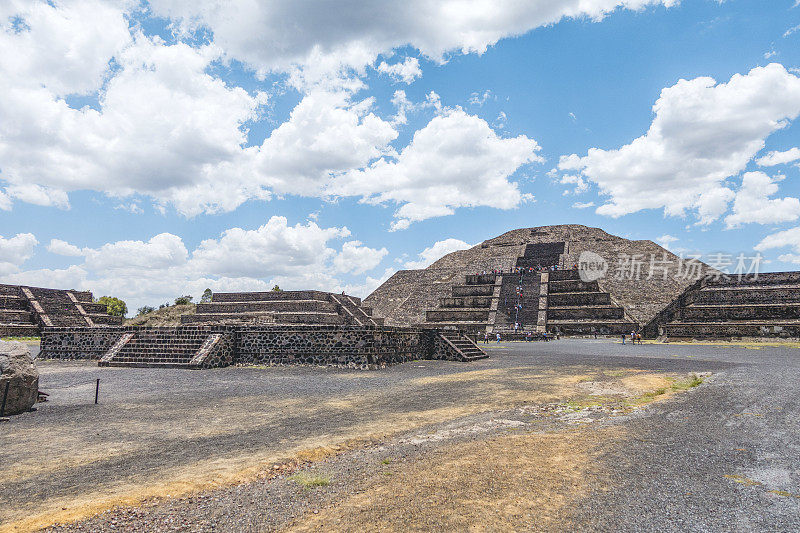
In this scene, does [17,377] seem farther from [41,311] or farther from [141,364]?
[41,311]

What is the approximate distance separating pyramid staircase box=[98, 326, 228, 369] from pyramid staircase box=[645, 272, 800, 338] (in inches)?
981

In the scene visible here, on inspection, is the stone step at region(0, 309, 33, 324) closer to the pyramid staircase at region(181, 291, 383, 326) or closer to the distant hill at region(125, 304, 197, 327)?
the distant hill at region(125, 304, 197, 327)

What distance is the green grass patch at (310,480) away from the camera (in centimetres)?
399

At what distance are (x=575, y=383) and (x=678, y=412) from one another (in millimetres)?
3074

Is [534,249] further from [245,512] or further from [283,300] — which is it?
[245,512]

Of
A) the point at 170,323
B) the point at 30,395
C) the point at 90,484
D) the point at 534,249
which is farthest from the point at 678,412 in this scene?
the point at 534,249

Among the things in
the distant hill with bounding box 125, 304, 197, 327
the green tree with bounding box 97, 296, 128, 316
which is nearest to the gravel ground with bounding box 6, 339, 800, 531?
the distant hill with bounding box 125, 304, 197, 327

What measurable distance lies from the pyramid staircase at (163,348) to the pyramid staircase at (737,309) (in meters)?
24.9

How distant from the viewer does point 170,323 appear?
3706 centimetres

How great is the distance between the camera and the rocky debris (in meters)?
7.23

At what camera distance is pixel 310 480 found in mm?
4102

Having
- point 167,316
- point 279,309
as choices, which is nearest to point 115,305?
point 167,316

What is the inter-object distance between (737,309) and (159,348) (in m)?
30.3

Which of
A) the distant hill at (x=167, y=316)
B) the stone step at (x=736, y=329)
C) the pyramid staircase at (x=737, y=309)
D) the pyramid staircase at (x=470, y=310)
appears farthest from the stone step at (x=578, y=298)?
the distant hill at (x=167, y=316)
